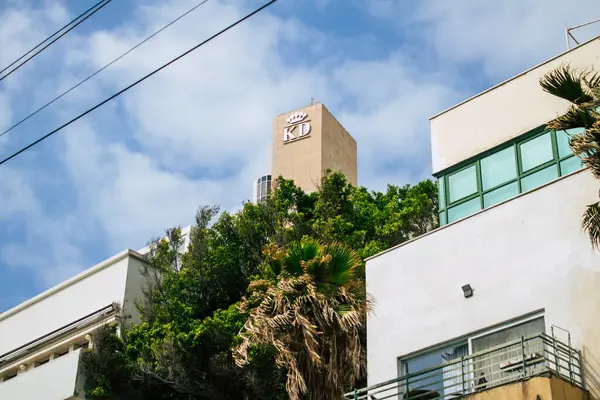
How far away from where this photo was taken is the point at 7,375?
3142 centimetres

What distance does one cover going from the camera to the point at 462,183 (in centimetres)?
2069

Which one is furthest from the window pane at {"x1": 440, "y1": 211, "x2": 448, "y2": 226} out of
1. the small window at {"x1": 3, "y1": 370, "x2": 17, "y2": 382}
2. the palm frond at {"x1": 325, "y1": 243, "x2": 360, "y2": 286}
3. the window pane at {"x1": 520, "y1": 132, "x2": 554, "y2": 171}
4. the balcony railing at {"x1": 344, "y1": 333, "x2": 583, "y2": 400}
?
the small window at {"x1": 3, "y1": 370, "x2": 17, "y2": 382}

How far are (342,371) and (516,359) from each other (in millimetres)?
3692

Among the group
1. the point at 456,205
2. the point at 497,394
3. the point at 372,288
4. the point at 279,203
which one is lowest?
the point at 497,394

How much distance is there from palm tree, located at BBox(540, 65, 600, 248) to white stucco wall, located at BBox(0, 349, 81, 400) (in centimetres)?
1550

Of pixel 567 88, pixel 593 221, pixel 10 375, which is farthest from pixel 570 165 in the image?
pixel 10 375

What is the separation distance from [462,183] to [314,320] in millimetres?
4519

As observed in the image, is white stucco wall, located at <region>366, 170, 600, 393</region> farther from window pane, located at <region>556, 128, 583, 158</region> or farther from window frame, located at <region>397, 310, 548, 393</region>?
window pane, located at <region>556, 128, 583, 158</region>

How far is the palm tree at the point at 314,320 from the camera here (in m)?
18.0

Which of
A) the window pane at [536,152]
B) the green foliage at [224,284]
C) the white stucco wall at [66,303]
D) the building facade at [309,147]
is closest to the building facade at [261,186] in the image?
the building facade at [309,147]

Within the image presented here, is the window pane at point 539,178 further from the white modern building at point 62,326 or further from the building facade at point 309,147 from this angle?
the building facade at point 309,147

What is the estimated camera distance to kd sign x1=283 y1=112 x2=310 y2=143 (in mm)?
53375

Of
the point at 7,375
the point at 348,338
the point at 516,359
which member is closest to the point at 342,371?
the point at 348,338

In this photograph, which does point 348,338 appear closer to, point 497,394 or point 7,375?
point 497,394
